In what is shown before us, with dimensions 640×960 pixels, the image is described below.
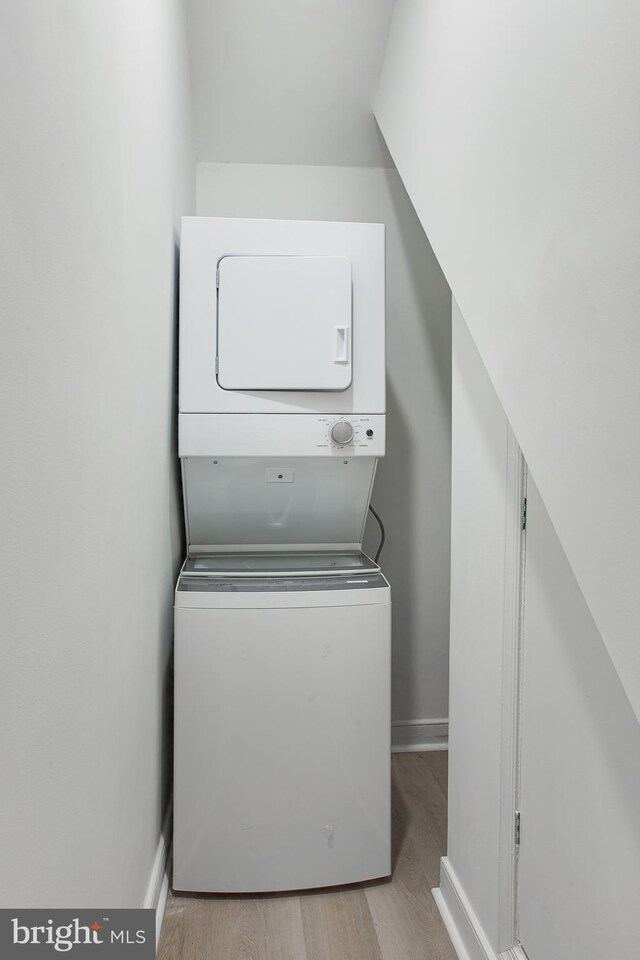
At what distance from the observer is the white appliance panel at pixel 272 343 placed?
1798 millimetres

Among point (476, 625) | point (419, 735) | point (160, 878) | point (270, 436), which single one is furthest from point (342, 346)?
point (419, 735)

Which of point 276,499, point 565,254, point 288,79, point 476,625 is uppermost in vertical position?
point 288,79

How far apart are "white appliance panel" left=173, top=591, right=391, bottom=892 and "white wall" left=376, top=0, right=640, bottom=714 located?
2.90 ft

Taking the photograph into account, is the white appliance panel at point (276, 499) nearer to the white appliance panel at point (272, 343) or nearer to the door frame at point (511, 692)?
the white appliance panel at point (272, 343)

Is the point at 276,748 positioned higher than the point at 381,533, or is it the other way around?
the point at 381,533

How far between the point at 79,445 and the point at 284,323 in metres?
1.01

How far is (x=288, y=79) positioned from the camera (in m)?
2.18

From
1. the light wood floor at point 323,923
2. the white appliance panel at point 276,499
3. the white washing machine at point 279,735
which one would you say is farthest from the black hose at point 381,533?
the light wood floor at point 323,923

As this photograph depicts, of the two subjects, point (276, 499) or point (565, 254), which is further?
point (276, 499)

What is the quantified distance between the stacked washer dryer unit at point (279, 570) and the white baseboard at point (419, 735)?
86cm

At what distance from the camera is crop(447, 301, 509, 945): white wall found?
53.2 inches

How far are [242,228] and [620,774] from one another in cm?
160

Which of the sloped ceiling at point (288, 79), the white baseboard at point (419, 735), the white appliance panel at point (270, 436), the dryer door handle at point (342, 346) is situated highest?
the sloped ceiling at point (288, 79)

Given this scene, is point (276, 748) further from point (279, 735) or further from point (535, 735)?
point (535, 735)
